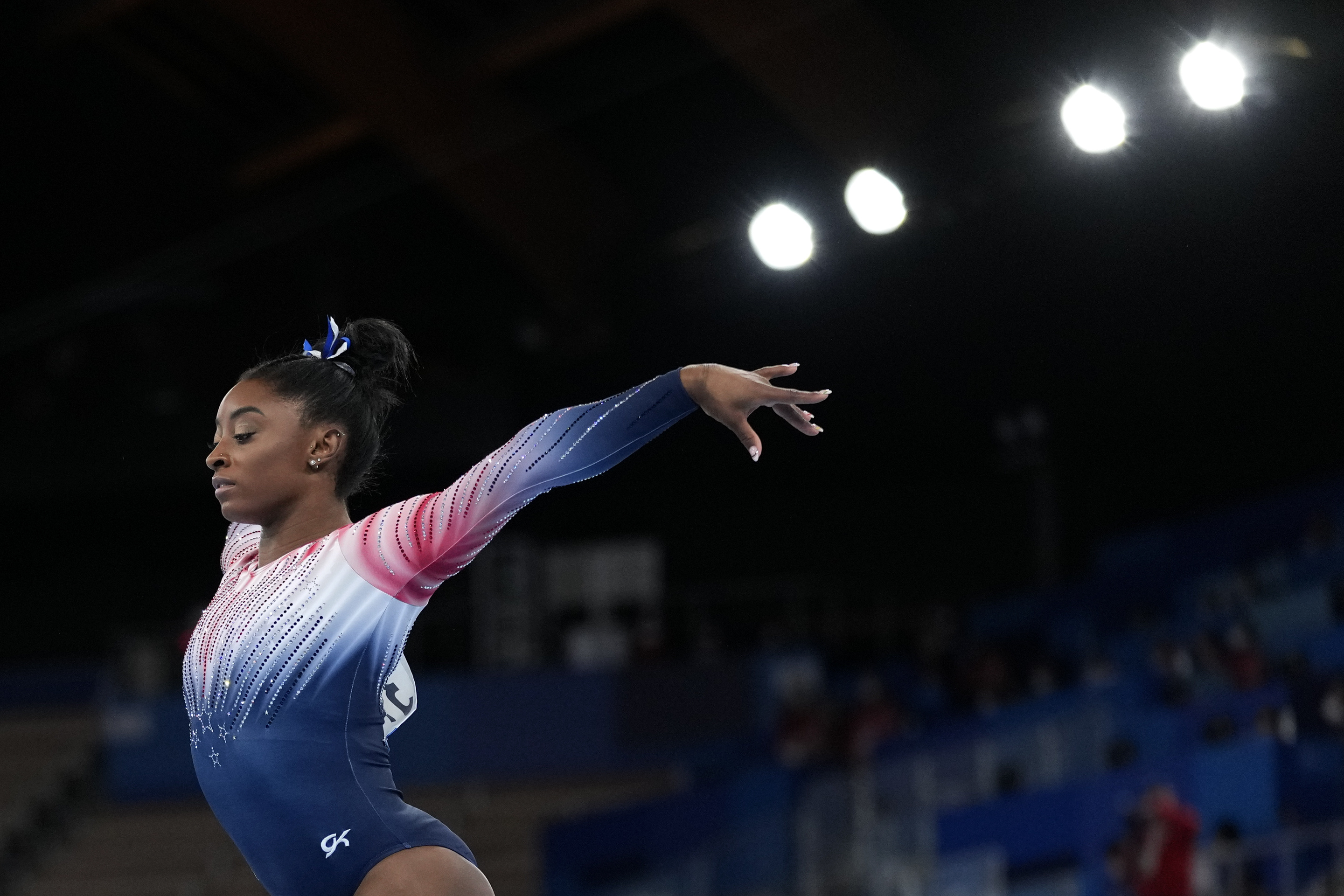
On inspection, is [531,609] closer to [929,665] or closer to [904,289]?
[929,665]

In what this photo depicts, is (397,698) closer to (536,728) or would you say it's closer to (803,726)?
(803,726)

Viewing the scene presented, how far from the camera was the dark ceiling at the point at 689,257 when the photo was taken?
22.9 feet

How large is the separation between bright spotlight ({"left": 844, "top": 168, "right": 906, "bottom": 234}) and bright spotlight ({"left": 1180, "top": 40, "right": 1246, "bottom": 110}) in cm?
189

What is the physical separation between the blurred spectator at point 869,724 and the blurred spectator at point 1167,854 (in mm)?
3478

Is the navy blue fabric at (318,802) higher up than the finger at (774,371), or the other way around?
the finger at (774,371)

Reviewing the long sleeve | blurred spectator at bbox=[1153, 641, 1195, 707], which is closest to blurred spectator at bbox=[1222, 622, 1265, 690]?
blurred spectator at bbox=[1153, 641, 1195, 707]

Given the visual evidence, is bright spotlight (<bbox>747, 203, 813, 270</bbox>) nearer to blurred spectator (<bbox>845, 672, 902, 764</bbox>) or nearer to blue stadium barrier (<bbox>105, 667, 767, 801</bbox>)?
blurred spectator (<bbox>845, 672, 902, 764</bbox>)

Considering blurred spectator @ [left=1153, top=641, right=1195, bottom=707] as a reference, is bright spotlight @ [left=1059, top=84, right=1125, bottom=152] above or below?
above

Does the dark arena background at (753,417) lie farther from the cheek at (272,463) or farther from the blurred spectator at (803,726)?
the cheek at (272,463)

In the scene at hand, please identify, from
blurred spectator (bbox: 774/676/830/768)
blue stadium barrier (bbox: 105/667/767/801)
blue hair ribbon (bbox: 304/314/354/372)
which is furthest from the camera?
blue stadium barrier (bbox: 105/667/767/801)

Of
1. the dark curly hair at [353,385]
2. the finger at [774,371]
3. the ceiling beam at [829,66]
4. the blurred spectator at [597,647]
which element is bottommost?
the finger at [774,371]

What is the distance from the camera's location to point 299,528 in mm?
2471

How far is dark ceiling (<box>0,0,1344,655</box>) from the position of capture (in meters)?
6.98

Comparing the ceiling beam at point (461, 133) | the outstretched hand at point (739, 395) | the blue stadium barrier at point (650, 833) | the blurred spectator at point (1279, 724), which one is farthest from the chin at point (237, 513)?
the blue stadium barrier at point (650, 833)
